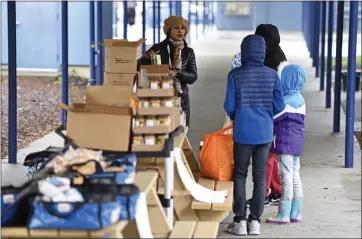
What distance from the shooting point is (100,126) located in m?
5.36

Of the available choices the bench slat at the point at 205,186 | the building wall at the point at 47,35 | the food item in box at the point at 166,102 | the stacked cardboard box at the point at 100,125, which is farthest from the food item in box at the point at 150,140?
the building wall at the point at 47,35

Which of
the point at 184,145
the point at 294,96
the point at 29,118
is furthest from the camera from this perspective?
the point at 29,118

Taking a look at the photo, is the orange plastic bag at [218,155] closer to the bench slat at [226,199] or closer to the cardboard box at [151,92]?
the bench slat at [226,199]

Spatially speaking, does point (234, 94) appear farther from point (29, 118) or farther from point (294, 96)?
point (29, 118)

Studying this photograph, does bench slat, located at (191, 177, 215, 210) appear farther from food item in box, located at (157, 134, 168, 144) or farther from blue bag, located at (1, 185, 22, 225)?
blue bag, located at (1, 185, 22, 225)

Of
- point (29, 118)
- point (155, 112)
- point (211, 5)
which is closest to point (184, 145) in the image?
point (155, 112)

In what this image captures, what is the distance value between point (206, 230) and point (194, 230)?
0.25 ft

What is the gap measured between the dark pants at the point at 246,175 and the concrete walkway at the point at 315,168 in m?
0.19

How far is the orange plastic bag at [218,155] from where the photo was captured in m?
6.31

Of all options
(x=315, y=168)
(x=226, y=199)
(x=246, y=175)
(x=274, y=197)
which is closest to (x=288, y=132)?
(x=246, y=175)

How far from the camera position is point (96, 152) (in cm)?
514

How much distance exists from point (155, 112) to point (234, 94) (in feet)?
2.11

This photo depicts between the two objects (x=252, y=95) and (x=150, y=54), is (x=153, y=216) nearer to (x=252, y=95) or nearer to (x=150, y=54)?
(x=252, y=95)

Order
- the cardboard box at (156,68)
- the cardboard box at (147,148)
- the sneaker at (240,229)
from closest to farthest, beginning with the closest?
the cardboard box at (147,148) → the sneaker at (240,229) → the cardboard box at (156,68)
